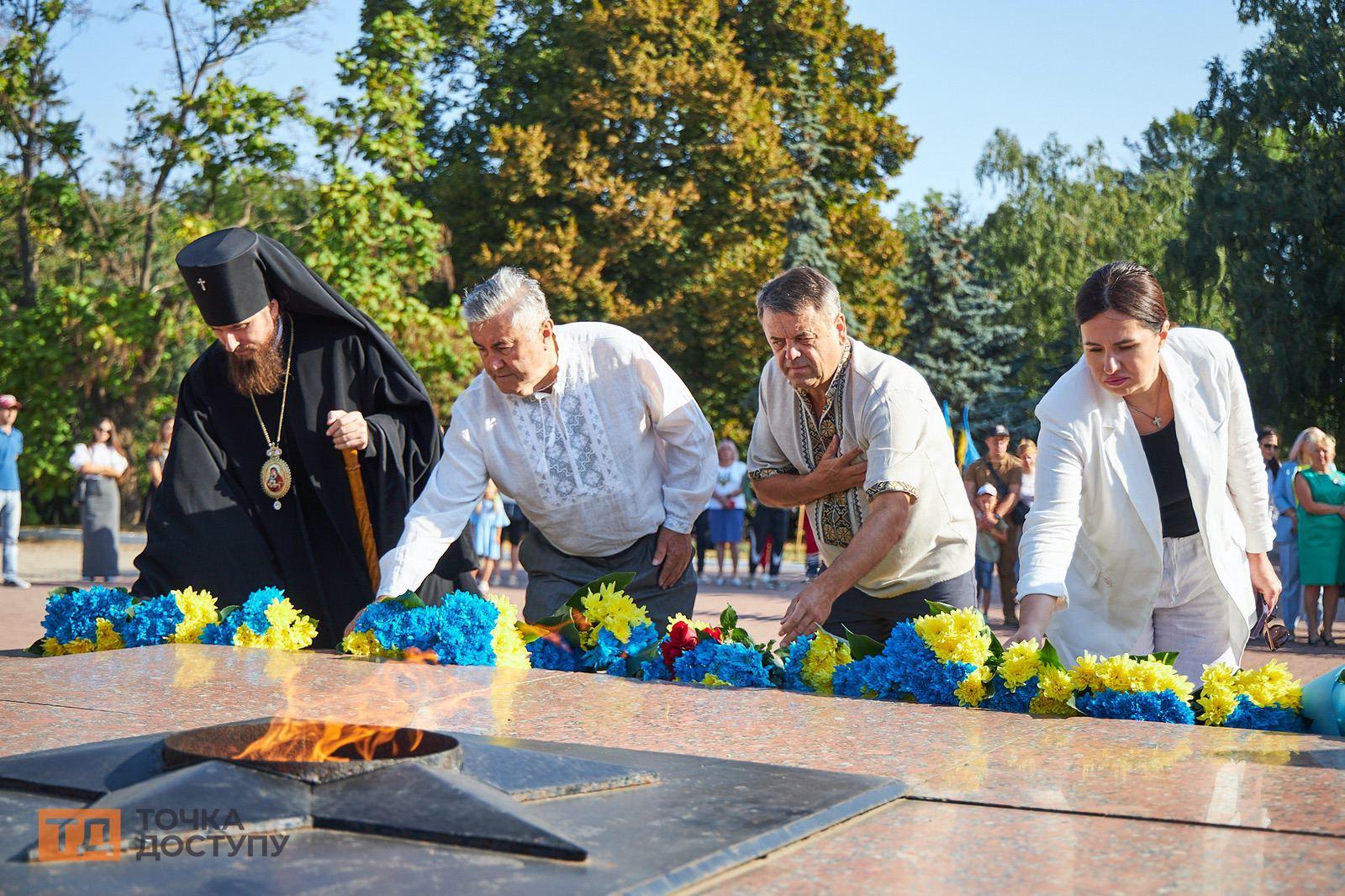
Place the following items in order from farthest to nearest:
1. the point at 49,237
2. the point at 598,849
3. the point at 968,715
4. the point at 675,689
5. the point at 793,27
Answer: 1. the point at 793,27
2. the point at 49,237
3. the point at 675,689
4. the point at 968,715
5. the point at 598,849

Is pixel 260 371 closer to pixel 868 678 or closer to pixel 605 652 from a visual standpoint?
pixel 605 652

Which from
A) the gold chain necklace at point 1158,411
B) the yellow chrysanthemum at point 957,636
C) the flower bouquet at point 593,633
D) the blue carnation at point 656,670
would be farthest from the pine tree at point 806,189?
the yellow chrysanthemum at point 957,636

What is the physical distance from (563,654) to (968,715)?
4.71ft

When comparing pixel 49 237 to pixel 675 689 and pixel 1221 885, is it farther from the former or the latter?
pixel 1221 885

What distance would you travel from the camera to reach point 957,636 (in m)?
3.64

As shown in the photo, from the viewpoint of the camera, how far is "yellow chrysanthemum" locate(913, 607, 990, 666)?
3.62m

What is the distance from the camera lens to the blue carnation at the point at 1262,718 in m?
3.32

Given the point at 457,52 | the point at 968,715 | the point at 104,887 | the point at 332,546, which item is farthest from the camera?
the point at 457,52

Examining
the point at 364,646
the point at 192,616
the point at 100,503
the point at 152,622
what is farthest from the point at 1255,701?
the point at 100,503

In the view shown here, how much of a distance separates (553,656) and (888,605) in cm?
109

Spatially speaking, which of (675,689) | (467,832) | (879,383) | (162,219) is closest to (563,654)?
(675,689)

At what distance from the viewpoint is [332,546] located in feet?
18.4

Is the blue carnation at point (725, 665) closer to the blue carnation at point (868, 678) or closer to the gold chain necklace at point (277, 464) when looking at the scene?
the blue carnation at point (868, 678)

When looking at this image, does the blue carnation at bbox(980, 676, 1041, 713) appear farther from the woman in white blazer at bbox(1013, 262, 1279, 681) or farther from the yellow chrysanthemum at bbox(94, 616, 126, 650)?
the yellow chrysanthemum at bbox(94, 616, 126, 650)
